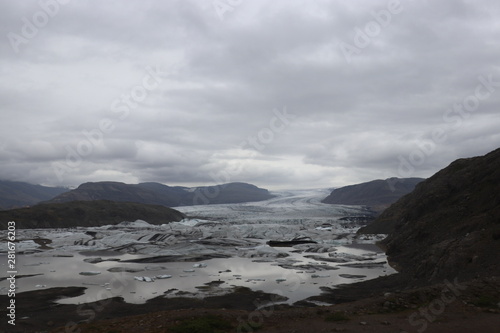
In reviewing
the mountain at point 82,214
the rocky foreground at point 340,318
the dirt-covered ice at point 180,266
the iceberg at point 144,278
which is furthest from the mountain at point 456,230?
the mountain at point 82,214

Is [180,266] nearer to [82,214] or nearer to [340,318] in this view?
[340,318]

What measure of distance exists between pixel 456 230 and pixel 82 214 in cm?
10966

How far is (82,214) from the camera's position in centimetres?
11500

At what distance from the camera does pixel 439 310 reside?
1694 cm

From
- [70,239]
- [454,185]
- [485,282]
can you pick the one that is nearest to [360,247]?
[454,185]

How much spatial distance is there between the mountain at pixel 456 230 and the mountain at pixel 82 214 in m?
92.4

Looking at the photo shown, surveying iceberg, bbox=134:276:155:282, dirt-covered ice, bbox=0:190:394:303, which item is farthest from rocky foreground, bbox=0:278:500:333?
iceberg, bbox=134:276:155:282

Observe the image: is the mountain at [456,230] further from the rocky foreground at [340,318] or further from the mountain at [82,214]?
the mountain at [82,214]

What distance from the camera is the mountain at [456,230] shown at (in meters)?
25.7

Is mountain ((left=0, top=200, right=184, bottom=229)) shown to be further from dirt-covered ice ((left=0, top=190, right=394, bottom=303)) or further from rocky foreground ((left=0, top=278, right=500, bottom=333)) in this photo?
rocky foreground ((left=0, top=278, right=500, bottom=333))

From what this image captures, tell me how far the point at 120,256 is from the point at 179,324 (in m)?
38.2

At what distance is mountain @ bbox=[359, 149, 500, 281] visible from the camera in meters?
25.7

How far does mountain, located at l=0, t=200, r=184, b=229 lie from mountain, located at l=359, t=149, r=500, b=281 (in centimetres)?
9244

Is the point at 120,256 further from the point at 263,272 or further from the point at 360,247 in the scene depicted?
the point at 360,247
